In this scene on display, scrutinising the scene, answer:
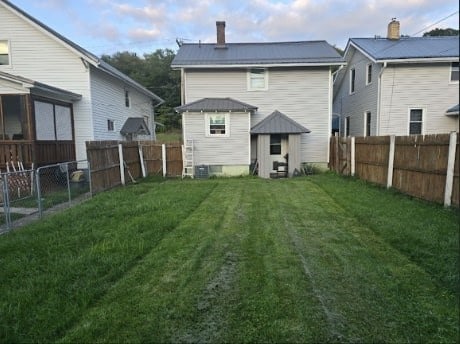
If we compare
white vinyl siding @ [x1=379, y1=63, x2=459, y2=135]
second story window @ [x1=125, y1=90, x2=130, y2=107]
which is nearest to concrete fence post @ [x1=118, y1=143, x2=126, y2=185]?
second story window @ [x1=125, y1=90, x2=130, y2=107]

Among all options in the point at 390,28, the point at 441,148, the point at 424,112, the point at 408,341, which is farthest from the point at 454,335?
the point at 390,28

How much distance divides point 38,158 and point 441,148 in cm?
1305

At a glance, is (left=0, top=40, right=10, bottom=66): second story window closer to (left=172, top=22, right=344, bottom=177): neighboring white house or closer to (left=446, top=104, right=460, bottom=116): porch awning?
(left=172, top=22, right=344, bottom=177): neighboring white house

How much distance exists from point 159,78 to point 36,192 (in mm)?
41472

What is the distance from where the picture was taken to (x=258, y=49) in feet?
61.1

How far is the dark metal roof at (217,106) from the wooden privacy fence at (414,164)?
16.9 feet

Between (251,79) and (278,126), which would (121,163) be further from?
(251,79)

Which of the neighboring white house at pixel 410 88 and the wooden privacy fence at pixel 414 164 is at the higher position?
the neighboring white house at pixel 410 88

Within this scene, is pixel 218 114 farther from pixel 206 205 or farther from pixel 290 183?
pixel 206 205

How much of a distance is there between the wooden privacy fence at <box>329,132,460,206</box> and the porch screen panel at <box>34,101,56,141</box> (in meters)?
12.0

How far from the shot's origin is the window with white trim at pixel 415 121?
17177 millimetres

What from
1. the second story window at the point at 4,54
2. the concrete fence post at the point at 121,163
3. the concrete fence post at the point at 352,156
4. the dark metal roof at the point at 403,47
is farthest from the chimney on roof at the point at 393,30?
the second story window at the point at 4,54

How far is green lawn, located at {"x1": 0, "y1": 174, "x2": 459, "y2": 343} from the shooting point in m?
3.08

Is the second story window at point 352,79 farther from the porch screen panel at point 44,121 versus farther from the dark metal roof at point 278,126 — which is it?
the porch screen panel at point 44,121
